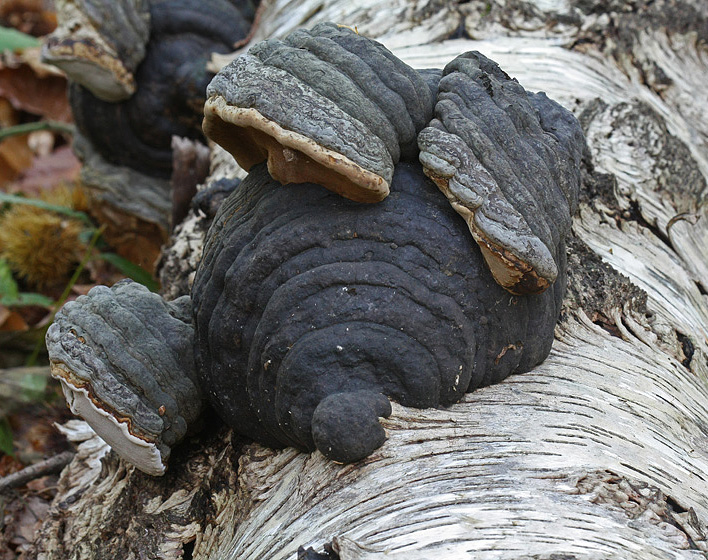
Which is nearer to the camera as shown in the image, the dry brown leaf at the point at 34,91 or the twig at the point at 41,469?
the twig at the point at 41,469

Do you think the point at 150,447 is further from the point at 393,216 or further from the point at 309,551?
the point at 393,216

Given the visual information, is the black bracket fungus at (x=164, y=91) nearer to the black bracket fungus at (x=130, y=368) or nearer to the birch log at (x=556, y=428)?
the birch log at (x=556, y=428)

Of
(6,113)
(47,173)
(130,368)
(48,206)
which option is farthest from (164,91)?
(6,113)

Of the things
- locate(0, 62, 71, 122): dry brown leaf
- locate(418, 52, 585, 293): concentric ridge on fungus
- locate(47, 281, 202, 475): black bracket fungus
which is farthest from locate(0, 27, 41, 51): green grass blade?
locate(418, 52, 585, 293): concentric ridge on fungus

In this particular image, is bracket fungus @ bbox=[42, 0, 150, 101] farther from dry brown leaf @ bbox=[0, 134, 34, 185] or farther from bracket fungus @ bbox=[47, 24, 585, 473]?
dry brown leaf @ bbox=[0, 134, 34, 185]

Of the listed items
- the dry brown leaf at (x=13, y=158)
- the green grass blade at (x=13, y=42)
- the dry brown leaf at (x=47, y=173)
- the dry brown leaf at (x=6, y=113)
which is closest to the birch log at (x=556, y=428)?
the green grass blade at (x=13, y=42)

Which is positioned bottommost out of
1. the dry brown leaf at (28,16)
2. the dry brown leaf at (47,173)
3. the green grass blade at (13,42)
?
the dry brown leaf at (47,173)

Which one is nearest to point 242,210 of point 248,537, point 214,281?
point 214,281
